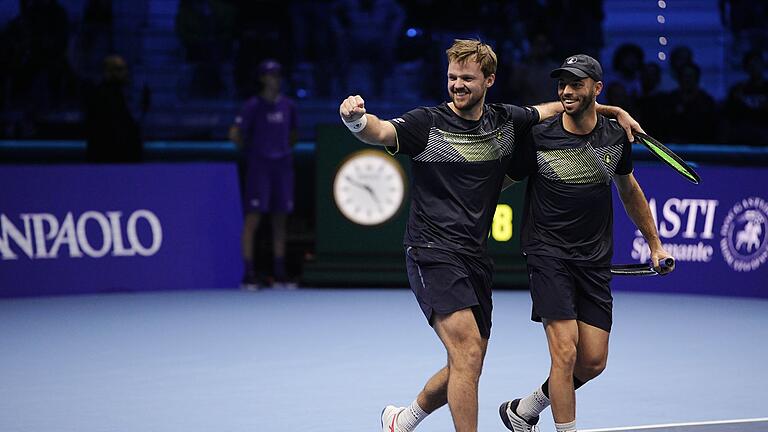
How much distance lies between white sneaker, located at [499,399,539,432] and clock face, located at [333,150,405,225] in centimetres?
619

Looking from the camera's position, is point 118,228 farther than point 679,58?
No

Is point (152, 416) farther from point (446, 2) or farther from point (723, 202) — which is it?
point (446, 2)

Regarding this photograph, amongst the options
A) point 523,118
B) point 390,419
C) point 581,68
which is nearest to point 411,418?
point 390,419

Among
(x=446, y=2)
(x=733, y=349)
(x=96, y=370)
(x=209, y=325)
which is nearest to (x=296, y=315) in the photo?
(x=209, y=325)

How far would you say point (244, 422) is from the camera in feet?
23.2

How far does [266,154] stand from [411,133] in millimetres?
7063

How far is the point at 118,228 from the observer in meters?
12.2

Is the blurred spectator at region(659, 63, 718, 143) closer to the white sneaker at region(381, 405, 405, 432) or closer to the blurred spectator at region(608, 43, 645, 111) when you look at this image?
the blurred spectator at region(608, 43, 645, 111)

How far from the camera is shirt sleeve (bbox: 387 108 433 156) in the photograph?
5.75 metres

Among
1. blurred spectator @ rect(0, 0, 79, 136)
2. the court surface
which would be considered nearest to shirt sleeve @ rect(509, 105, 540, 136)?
the court surface

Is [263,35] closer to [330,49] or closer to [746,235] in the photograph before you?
[330,49]

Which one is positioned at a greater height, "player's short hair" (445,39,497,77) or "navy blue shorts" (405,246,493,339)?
"player's short hair" (445,39,497,77)

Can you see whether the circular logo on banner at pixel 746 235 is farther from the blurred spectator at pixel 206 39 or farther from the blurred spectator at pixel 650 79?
the blurred spectator at pixel 206 39

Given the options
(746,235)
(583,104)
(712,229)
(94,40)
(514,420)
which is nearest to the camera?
(583,104)
